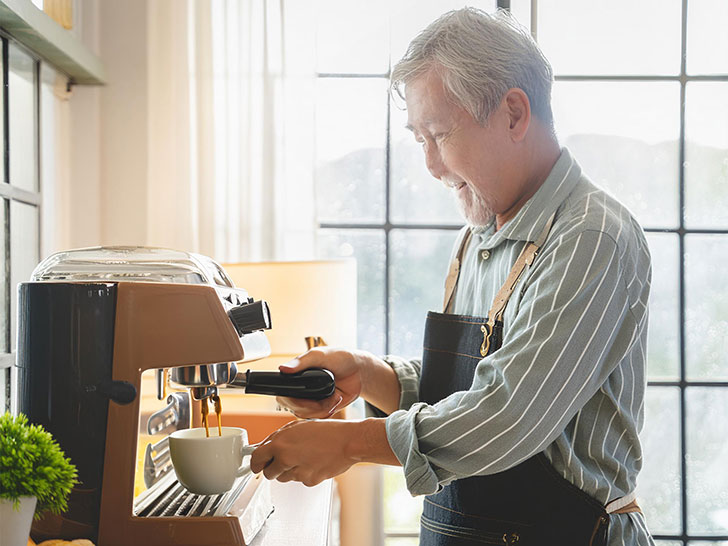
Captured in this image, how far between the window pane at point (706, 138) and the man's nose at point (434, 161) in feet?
4.94

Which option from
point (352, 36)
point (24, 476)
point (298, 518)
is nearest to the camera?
point (24, 476)

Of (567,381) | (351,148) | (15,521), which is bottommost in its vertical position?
(15,521)

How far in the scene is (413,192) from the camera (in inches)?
94.3

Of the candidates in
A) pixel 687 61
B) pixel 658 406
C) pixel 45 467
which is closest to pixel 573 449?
pixel 45 467

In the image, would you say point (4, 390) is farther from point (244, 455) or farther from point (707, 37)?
point (707, 37)

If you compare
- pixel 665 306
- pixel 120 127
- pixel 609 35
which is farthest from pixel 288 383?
pixel 609 35

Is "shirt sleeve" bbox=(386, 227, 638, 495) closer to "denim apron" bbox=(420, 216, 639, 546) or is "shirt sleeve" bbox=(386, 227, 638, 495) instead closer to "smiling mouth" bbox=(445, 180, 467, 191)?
"denim apron" bbox=(420, 216, 639, 546)

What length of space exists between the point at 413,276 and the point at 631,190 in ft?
2.56

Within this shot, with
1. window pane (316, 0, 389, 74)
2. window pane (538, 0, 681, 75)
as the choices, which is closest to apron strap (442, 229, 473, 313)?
window pane (316, 0, 389, 74)

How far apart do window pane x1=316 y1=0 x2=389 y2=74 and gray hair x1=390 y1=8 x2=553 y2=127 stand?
1177 mm

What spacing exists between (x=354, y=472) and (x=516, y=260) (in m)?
0.92

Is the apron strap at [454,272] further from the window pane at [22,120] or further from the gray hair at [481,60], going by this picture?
the window pane at [22,120]

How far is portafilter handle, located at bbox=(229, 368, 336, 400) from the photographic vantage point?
1012 millimetres

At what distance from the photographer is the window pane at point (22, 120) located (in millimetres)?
1659
